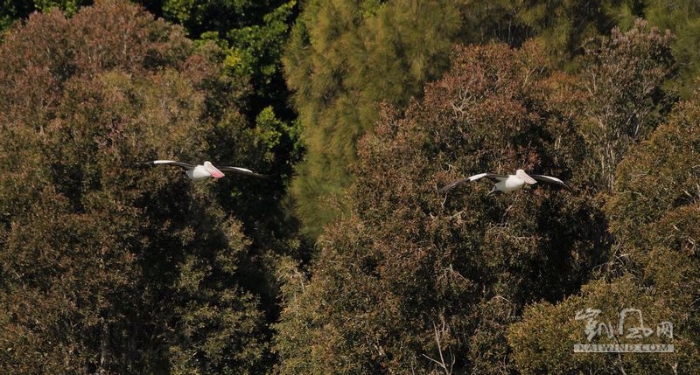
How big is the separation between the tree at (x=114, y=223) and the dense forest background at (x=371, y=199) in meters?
0.05

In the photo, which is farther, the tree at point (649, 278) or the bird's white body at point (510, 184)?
the bird's white body at point (510, 184)

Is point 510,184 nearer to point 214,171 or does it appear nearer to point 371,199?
point 371,199

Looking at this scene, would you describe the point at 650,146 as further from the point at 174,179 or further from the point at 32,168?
the point at 32,168

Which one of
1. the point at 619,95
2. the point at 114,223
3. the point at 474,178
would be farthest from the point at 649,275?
the point at 114,223

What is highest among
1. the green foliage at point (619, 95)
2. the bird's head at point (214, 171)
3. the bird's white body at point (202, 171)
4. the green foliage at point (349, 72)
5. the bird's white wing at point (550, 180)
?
the bird's head at point (214, 171)

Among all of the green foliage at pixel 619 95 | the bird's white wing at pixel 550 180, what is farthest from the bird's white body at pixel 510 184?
the green foliage at pixel 619 95

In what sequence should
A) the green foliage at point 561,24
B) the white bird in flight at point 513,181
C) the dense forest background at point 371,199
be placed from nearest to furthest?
the white bird in flight at point 513,181 → the dense forest background at point 371,199 → the green foliage at point 561,24

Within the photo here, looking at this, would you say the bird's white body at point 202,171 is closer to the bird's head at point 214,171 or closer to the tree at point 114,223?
the bird's head at point 214,171

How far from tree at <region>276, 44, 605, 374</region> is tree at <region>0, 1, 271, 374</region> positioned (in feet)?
13.2

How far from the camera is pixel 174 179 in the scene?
32.5 meters

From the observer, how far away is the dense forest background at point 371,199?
28219mm

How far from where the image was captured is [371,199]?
29578 millimetres

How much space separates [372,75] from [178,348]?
858 centimetres

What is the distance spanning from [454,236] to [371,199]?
6.39ft
